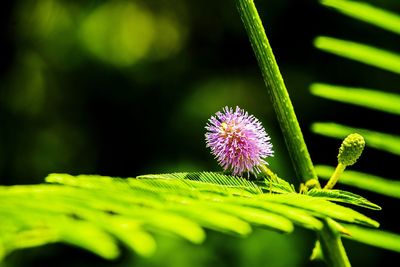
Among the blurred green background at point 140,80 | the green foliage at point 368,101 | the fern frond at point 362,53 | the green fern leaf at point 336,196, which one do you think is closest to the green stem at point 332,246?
the green fern leaf at point 336,196

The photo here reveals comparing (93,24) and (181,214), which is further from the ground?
(93,24)

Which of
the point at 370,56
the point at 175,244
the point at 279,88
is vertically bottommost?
the point at 175,244

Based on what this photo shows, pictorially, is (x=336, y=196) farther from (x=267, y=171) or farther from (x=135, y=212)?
(x=135, y=212)

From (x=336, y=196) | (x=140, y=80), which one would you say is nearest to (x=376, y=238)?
(x=336, y=196)

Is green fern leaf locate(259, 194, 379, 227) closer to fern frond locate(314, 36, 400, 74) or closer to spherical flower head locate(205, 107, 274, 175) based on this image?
spherical flower head locate(205, 107, 274, 175)

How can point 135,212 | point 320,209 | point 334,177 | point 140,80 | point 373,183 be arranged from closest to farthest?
point 135,212
point 320,209
point 334,177
point 373,183
point 140,80

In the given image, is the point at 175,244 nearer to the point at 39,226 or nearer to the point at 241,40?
the point at 241,40

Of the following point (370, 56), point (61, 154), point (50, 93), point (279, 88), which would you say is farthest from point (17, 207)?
point (50, 93)
